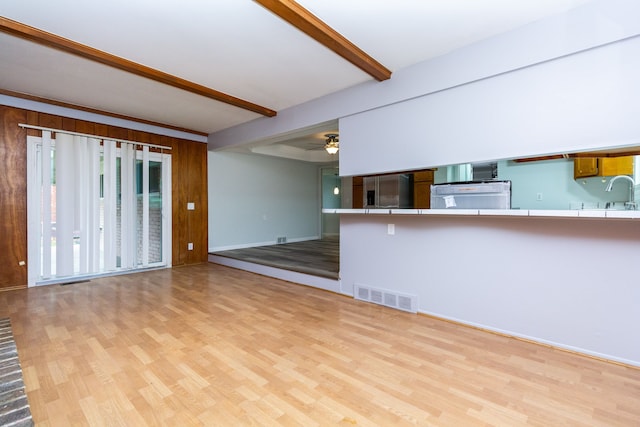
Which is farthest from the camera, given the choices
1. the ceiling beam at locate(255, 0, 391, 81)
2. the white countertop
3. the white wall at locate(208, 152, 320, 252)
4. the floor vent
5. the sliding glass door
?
the white wall at locate(208, 152, 320, 252)

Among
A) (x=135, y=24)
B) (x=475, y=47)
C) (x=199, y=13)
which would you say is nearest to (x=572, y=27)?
(x=475, y=47)

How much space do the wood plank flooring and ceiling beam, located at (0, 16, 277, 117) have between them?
105 inches

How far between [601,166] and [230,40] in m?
3.26

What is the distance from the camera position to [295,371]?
2059 mm

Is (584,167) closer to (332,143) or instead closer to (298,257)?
(332,143)

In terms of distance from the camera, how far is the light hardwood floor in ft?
5.36

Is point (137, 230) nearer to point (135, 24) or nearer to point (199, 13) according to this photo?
point (135, 24)

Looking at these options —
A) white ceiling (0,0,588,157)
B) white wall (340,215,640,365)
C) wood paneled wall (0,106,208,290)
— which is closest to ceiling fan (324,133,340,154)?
white ceiling (0,0,588,157)

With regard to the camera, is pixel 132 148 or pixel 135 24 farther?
pixel 132 148

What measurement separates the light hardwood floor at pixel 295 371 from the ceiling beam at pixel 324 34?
103 inches

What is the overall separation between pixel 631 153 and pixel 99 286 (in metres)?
6.16

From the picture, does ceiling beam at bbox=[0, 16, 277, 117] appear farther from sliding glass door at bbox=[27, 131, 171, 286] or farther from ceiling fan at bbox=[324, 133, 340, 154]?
sliding glass door at bbox=[27, 131, 171, 286]

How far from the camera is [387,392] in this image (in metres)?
1.82

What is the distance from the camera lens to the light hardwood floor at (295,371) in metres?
1.63
